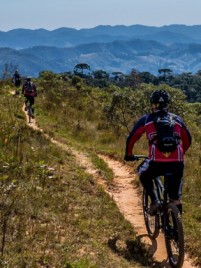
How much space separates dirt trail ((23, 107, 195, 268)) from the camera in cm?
670

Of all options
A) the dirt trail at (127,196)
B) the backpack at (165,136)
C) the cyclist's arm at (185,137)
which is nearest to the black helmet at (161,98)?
the backpack at (165,136)

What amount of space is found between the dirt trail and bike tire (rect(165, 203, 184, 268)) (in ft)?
1.05

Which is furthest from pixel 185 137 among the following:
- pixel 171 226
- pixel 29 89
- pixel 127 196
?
pixel 29 89

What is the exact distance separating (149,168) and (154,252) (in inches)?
62.2

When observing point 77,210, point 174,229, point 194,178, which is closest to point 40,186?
point 77,210

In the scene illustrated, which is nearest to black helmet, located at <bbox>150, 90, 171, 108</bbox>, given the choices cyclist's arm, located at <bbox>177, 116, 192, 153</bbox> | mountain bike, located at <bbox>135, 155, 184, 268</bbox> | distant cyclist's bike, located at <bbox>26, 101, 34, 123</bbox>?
cyclist's arm, located at <bbox>177, 116, 192, 153</bbox>

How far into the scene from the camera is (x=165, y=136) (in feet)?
18.3

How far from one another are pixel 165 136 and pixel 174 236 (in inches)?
55.9

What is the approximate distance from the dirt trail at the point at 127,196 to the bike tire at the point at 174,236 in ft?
1.05

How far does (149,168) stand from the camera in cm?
594

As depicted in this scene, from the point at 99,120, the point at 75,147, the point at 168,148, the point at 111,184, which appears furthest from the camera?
the point at 99,120

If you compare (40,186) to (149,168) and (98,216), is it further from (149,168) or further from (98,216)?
(149,168)

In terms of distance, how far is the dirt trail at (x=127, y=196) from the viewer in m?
6.70

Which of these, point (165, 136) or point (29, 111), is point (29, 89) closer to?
point (29, 111)
